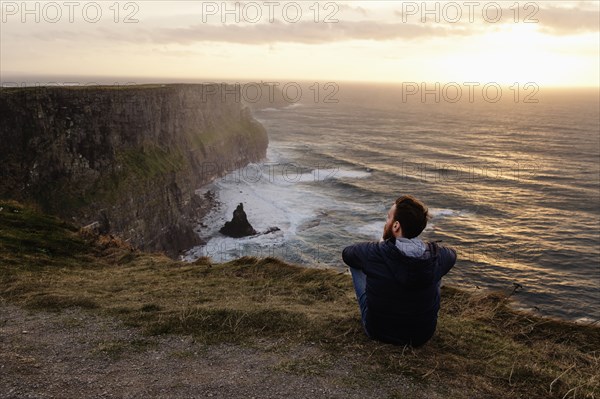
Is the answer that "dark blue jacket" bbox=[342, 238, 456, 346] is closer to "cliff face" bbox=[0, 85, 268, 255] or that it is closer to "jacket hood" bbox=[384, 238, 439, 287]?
"jacket hood" bbox=[384, 238, 439, 287]

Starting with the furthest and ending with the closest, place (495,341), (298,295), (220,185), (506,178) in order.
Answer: (506,178) → (220,185) → (298,295) → (495,341)

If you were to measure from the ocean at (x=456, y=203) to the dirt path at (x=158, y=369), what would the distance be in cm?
556

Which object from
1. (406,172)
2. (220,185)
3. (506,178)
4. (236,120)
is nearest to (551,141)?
(506,178)

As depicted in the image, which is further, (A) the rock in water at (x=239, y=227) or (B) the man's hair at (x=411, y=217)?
(A) the rock in water at (x=239, y=227)

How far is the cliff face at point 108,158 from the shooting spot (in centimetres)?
3450

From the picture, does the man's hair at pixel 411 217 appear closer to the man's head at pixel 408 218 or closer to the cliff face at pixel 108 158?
the man's head at pixel 408 218

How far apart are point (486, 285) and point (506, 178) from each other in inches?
1777

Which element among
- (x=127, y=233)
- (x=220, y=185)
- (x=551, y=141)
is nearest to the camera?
(x=127, y=233)

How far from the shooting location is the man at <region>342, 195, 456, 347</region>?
6207 millimetres

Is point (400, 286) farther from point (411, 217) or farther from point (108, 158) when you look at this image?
point (108, 158)

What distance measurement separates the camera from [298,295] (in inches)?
431

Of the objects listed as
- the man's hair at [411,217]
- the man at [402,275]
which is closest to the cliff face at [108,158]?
the man at [402,275]

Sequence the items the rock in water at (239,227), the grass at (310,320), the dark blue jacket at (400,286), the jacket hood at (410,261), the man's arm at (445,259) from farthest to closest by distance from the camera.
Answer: the rock in water at (239,227) → the grass at (310,320) → the man's arm at (445,259) → the dark blue jacket at (400,286) → the jacket hood at (410,261)

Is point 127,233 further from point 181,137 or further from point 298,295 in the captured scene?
point 298,295
